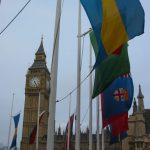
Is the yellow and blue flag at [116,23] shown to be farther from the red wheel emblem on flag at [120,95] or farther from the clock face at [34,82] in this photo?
the clock face at [34,82]

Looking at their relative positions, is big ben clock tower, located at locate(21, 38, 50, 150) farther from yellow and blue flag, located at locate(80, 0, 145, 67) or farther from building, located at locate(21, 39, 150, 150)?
yellow and blue flag, located at locate(80, 0, 145, 67)

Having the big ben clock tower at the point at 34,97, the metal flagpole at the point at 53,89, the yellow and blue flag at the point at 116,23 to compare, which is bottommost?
the metal flagpole at the point at 53,89

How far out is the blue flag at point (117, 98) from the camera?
627 inches

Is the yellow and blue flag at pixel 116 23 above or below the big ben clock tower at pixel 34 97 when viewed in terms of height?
below

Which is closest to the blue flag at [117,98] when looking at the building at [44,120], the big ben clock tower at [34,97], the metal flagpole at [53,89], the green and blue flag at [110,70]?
the green and blue flag at [110,70]

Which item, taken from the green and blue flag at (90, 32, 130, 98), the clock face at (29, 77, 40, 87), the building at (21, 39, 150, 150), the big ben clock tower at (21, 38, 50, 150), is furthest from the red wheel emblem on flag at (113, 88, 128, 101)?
the clock face at (29, 77, 40, 87)

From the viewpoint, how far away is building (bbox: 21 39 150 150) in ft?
250

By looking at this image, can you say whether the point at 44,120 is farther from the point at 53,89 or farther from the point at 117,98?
the point at 53,89

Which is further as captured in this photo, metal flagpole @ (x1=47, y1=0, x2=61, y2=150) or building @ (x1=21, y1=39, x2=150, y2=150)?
building @ (x1=21, y1=39, x2=150, y2=150)

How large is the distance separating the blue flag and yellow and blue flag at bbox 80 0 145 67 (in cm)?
563

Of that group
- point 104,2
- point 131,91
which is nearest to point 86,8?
point 104,2

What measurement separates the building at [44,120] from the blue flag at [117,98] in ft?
195

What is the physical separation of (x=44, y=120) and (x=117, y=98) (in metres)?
67.3

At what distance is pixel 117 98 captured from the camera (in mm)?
16109
